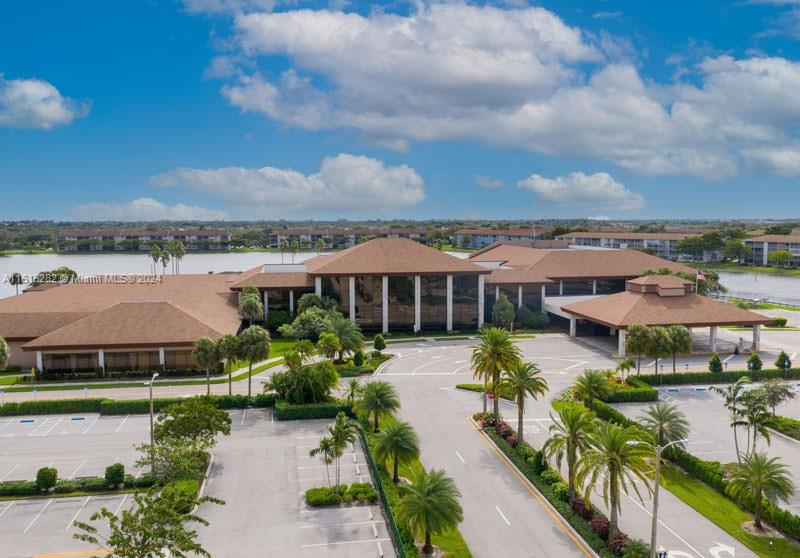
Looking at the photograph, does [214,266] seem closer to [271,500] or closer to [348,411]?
[348,411]

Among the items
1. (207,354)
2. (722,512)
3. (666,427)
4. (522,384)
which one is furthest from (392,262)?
(722,512)

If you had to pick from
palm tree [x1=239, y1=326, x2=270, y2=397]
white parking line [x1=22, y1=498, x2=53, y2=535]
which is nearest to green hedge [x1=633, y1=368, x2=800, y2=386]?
palm tree [x1=239, y1=326, x2=270, y2=397]

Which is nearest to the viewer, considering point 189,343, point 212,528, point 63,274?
point 212,528

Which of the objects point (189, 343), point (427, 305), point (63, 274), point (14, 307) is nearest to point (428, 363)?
point (427, 305)

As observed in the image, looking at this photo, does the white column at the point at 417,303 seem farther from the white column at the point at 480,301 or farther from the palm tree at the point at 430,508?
the palm tree at the point at 430,508

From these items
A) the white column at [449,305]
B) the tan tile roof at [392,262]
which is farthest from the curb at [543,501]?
the tan tile roof at [392,262]

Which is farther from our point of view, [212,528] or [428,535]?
[212,528]

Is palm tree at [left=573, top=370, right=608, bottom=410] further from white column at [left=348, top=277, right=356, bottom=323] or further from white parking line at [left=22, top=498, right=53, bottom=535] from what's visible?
white column at [left=348, top=277, right=356, bottom=323]
